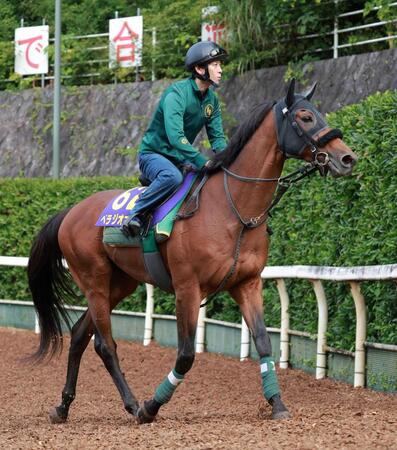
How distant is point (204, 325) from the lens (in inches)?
503

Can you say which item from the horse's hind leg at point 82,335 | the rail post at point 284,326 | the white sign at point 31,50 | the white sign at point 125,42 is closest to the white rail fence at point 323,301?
the rail post at point 284,326

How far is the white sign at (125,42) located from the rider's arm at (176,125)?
630 inches

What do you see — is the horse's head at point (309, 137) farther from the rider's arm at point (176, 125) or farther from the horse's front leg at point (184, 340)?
the horse's front leg at point (184, 340)

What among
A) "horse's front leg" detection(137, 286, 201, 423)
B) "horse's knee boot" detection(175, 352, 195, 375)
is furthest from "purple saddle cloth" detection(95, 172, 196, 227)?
"horse's knee boot" detection(175, 352, 195, 375)

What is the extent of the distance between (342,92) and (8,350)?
7.76 metres

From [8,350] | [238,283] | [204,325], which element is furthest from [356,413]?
[8,350]

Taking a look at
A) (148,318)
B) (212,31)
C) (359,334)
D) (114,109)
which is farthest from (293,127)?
(114,109)

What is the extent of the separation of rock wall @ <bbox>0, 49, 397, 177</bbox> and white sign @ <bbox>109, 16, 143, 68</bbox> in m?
0.67

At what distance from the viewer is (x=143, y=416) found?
25.0 feet

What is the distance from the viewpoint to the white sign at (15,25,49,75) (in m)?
25.5

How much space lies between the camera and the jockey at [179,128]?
781 cm

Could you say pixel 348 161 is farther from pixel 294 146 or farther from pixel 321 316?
pixel 321 316

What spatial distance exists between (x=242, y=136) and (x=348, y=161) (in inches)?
37.6

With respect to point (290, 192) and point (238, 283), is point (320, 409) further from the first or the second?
point (290, 192)
